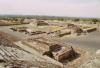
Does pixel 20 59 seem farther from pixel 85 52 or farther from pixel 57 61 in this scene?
pixel 85 52

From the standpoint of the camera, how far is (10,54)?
11.6m

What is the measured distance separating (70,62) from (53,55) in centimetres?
121

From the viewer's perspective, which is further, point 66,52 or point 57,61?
point 66,52

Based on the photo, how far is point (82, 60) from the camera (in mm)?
11625

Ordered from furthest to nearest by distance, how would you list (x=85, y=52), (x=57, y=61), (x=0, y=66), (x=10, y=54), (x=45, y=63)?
(x=85, y=52), (x=10, y=54), (x=57, y=61), (x=45, y=63), (x=0, y=66)

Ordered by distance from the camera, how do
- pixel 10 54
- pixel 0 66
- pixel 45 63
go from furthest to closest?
pixel 10 54 → pixel 45 63 → pixel 0 66

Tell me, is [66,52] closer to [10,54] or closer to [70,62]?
[70,62]

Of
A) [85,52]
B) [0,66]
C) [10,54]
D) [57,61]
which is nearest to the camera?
[0,66]

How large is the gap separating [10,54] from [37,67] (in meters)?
3.10

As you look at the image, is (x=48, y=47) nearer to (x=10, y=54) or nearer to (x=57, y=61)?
(x=57, y=61)

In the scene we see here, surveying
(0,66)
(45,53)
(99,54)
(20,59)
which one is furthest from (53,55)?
(0,66)

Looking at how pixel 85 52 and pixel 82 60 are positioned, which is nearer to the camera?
pixel 82 60

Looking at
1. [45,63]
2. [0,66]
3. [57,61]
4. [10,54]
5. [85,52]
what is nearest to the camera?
[0,66]

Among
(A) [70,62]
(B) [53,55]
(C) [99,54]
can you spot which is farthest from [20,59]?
(C) [99,54]
